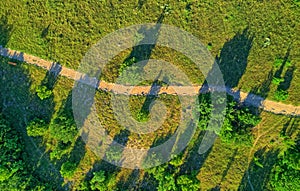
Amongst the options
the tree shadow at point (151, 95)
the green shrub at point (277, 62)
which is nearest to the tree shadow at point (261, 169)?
the green shrub at point (277, 62)

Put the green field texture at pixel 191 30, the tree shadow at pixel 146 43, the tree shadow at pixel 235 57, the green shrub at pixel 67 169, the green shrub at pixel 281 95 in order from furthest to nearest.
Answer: the tree shadow at pixel 146 43 < the green shrub at pixel 67 169 < the tree shadow at pixel 235 57 < the green field texture at pixel 191 30 < the green shrub at pixel 281 95

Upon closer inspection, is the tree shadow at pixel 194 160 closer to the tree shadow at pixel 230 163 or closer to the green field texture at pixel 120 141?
the green field texture at pixel 120 141

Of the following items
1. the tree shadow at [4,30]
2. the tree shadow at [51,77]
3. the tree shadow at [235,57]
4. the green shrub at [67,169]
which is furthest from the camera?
the tree shadow at [4,30]

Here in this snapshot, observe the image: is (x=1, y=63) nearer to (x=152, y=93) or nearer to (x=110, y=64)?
(x=110, y=64)

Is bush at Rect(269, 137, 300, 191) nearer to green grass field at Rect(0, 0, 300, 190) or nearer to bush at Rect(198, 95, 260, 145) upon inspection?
green grass field at Rect(0, 0, 300, 190)

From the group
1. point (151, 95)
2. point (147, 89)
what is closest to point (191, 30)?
point (147, 89)

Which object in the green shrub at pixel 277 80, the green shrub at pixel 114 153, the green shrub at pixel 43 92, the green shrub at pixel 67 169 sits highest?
the green shrub at pixel 277 80

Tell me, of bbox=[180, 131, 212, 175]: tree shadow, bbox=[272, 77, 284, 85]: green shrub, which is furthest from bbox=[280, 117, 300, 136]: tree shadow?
bbox=[180, 131, 212, 175]: tree shadow
